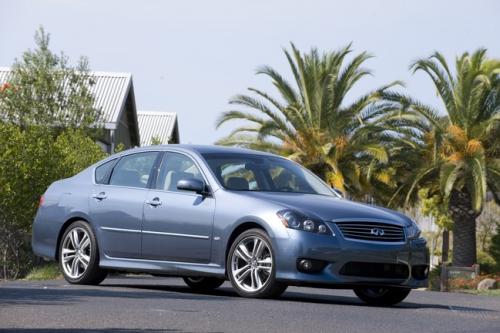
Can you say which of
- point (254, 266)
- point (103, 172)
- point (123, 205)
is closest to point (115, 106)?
point (103, 172)

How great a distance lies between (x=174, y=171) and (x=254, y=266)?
5.73ft

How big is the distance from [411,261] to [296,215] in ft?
4.13

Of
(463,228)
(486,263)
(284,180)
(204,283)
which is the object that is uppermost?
(284,180)

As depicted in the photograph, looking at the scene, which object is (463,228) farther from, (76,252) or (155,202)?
(155,202)

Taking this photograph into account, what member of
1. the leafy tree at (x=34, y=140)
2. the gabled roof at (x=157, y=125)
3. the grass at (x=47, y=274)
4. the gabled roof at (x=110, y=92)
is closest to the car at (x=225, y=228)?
the grass at (x=47, y=274)

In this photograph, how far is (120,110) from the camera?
49969 mm

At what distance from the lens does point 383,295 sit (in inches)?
473

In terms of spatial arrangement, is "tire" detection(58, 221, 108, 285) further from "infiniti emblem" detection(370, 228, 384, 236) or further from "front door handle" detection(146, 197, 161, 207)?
"infiniti emblem" detection(370, 228, 384, 236)

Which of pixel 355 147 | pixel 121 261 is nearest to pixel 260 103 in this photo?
pixel 355 147

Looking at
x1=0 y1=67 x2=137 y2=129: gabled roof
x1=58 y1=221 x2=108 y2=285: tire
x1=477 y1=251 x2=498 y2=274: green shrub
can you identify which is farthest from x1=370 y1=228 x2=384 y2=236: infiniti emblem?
x1=0 y1=67 x2=137 y2=129: gabled roof

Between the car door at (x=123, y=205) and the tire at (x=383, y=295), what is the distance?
91.5 inches

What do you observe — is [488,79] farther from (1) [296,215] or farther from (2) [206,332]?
(2) [206,332]

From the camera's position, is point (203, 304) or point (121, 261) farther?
point (121, 261)

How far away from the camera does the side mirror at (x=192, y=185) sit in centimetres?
1183
